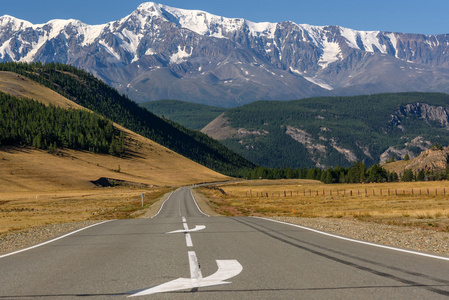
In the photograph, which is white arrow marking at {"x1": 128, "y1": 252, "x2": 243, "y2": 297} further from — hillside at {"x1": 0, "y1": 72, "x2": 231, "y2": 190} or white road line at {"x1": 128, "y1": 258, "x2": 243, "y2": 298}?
hillside at {"x1": 0, "y1": 72, "x2": 231, "y2": 190}

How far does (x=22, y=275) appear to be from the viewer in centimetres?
980

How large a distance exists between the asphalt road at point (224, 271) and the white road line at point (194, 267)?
22 mm

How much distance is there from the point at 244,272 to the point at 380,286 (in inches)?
117

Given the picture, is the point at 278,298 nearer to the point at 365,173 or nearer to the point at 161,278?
the point at 161,278

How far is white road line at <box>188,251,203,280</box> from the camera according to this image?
9.21 meters

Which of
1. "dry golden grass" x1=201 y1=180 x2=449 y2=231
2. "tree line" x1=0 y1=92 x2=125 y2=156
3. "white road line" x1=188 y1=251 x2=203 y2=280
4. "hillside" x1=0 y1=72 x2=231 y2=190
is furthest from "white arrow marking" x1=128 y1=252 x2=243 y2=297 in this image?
"tree line" x1=0 y1=92 x2=125 y2=156

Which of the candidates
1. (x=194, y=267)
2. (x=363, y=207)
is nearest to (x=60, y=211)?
(x=363, y=207)

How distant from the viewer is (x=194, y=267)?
10273 mm

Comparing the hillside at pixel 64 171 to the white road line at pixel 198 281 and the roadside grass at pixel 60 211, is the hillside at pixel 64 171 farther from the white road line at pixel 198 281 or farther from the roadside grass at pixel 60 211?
the white road line at pixel 198 281

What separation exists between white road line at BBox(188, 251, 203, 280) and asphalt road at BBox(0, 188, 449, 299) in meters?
0.02

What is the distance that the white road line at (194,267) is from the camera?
30.2 ft

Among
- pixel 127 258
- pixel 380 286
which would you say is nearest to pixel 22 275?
pixel 127 258

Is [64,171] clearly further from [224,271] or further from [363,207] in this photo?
[224,271]

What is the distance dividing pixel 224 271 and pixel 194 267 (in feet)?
2.90
